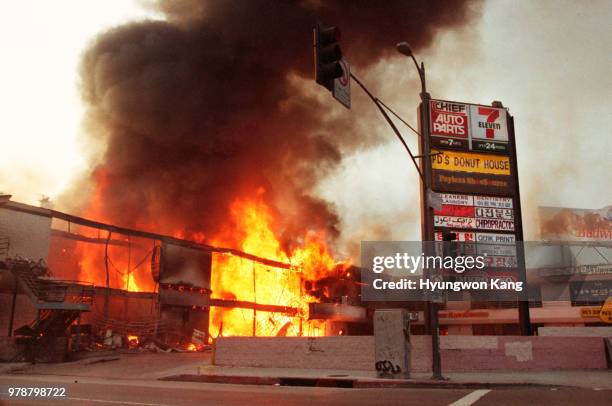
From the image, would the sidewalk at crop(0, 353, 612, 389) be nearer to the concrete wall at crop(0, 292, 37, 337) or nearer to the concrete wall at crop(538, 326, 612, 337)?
the concrete wall at crop(538, 326, 612, 337)

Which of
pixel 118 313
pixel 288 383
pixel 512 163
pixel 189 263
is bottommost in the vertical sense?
pixel 288 383

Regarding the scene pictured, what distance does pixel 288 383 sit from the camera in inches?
564

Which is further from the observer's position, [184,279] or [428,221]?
[184,279]

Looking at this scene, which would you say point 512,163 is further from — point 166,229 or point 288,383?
point 166,229

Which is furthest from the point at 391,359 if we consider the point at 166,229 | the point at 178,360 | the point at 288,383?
the point at 166,229

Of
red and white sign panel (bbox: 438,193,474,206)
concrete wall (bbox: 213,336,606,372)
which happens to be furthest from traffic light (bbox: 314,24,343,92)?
red and white sign panel (bbox: 438,193,474,206)

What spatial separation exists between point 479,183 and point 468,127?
7.56 ft

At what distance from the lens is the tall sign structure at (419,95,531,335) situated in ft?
66.9

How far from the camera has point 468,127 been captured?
2127cm

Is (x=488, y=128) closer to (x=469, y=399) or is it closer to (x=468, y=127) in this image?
(x=468, y=127)

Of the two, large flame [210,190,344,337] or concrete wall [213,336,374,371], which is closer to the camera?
concrete wall [213,336,374,371]

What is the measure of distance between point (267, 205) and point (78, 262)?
1398 cm

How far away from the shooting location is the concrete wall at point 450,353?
1614 centimetres

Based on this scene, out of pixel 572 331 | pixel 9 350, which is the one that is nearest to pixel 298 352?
pixel 572 331
